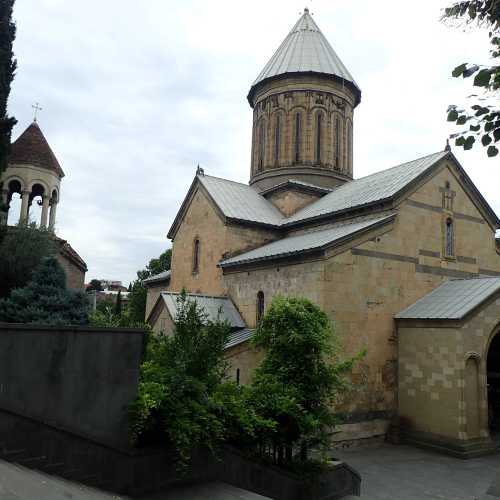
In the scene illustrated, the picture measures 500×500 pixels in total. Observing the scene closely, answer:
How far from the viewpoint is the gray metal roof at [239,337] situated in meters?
12.6

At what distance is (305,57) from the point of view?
20.8 m

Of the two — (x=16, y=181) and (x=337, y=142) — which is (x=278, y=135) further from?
(x=16, y=181)

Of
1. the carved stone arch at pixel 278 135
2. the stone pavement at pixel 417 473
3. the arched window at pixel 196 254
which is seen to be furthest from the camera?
the carved stone arch at pixel 278 135

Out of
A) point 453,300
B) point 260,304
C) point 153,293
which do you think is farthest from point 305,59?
point 453,300

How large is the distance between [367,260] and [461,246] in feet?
14.7

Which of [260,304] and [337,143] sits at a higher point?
[337,143]

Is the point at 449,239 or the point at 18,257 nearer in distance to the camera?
the point at 18,257

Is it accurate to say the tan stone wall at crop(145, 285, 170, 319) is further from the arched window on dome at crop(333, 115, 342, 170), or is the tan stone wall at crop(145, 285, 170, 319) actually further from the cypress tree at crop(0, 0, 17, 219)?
the arched window on dome at crop(333, 115, 342, 170)

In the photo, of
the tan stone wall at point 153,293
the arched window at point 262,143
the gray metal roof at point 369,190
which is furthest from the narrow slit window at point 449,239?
the tan stone wall at point 153,293

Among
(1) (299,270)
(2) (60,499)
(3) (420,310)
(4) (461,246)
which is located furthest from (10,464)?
(4) (461,246)

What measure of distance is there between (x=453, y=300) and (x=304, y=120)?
34.4 ft

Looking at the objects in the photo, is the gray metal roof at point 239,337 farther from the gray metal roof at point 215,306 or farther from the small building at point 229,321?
the gray metal roof at point 215,306

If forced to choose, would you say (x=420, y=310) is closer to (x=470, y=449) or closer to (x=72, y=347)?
(x=470, y=449)

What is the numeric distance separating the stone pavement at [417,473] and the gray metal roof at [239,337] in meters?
3.66
